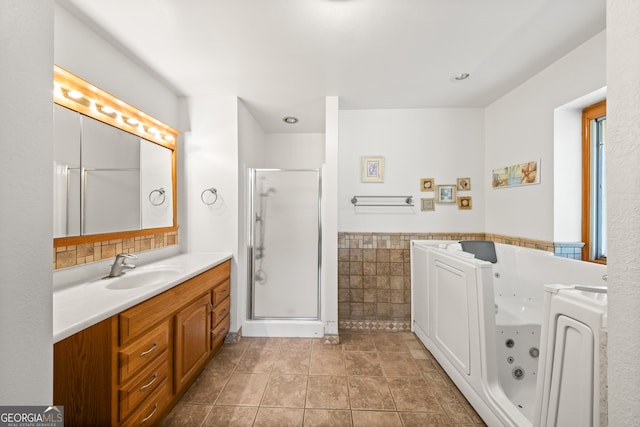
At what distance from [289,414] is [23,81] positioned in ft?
6.29

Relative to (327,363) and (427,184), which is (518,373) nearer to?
(327,363)

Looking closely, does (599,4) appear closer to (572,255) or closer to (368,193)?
(572,255)

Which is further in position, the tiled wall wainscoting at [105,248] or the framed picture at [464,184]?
the framed picture at [464,184]

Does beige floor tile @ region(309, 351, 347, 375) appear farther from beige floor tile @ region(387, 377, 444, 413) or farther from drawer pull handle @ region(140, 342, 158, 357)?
drawer pull handle @ region(140, 342, 158, 357)

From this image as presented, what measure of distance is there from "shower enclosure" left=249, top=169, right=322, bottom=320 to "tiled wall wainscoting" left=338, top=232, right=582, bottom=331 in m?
0.36

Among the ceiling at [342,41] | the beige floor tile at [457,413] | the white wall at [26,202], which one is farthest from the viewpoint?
the beige floor tile at [457,413]

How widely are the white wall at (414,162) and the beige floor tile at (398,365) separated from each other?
4.05 feet

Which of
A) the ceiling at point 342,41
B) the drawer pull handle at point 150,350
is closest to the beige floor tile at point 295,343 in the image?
the drawer pull handle at point 150,350

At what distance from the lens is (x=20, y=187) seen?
559mm

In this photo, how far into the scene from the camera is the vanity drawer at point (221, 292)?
7.14 feet

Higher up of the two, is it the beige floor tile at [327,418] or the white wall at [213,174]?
the white wall at [213,174]

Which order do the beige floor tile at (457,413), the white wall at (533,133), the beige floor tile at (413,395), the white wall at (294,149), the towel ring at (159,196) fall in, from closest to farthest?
the beige floor tile at (457,413)
the beige floor tile at (413,395)
the white wall at (533,133)
the towel ring at (159,196)
the white wall at (294,149)

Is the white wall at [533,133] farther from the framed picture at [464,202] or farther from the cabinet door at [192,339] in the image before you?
the cabinet door at [192,339]

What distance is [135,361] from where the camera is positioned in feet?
4.20
